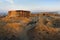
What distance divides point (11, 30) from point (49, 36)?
1.71m

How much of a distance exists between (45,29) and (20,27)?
45.2 inches

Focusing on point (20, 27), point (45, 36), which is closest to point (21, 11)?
point (20, 27)

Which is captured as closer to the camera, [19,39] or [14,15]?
[19,39]

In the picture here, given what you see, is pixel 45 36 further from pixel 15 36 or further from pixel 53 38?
pixel 15 36

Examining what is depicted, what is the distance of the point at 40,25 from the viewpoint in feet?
29.0

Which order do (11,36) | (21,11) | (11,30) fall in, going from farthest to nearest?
1. (21,11)
2. (11,30)
3. (11,36)

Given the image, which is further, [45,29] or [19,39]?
[45,29]

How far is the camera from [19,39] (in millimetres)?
8008

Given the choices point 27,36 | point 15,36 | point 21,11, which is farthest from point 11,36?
point 21,11

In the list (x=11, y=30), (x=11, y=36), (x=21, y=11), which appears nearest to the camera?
(x=11, y=36)

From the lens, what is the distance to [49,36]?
809 cm

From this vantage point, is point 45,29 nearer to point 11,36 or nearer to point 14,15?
point 11,36

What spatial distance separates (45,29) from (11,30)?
4.94 feet

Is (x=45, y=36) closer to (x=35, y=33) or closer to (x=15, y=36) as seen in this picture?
(x=35, y=33)
